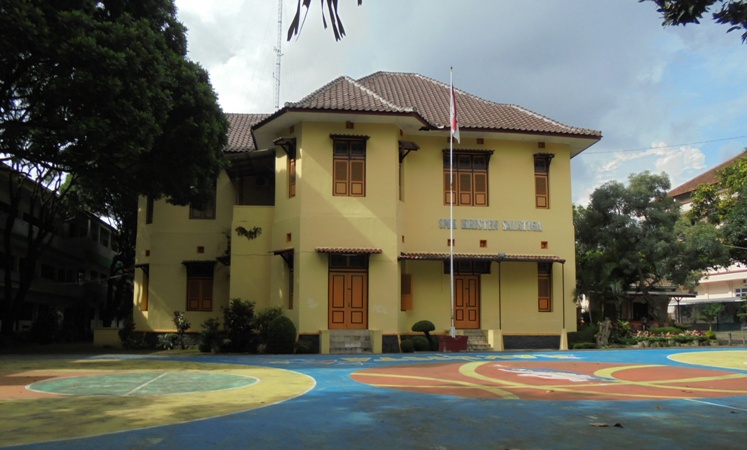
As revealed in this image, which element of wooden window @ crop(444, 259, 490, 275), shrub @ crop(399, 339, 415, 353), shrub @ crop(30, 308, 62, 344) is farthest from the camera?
shrub @ crop(30, 308, 62, 344)

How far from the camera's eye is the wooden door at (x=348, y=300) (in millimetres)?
22359

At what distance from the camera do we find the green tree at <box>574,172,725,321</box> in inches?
1076

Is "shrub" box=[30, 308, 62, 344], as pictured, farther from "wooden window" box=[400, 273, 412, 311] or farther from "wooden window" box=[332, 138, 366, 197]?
"wooden window" box=[400, 273, 412, 311]

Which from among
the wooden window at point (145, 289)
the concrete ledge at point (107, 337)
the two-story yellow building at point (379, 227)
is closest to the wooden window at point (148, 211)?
the two-story yellow building at point (379, 227)

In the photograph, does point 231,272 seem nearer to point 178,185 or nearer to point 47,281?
point 178,185

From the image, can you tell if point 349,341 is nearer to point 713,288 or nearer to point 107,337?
point 107,337

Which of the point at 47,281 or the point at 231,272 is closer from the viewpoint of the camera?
the point at 231,272

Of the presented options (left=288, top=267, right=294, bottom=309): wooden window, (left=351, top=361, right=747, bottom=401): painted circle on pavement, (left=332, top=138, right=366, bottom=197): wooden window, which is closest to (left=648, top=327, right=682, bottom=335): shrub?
(left=351, top=361, right=747, bottom=401): painted circle on pavement

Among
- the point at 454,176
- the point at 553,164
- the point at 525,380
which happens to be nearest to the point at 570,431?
the point at 525,380

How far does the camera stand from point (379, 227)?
22703 millimetres

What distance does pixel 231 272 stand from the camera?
24406 millimetres

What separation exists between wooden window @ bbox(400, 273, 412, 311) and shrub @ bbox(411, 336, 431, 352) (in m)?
1.37

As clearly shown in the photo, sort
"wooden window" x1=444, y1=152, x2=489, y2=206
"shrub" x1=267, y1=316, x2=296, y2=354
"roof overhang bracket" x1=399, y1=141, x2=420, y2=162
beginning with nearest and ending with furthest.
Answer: "shrub" x1=267, y1=316, x2=296, y2=354, "roof overhang bracket" x1=399, y1=141, x2=420, y2=162, "wooden window" x1=444, y1=152, x2=489, y2=206

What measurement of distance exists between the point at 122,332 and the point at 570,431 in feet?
74.3
